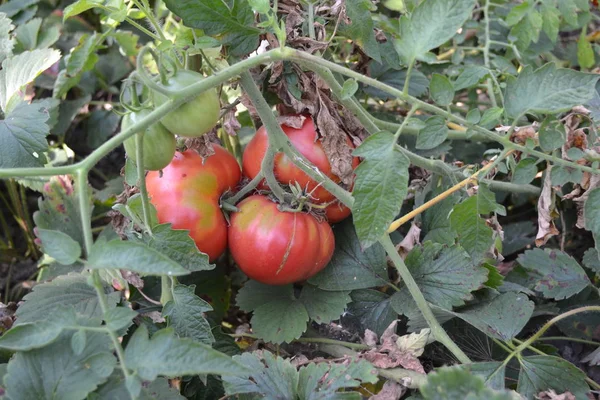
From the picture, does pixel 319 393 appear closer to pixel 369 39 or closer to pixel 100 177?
pixel 369 39

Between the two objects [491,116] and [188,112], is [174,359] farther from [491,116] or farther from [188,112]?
[491,116]

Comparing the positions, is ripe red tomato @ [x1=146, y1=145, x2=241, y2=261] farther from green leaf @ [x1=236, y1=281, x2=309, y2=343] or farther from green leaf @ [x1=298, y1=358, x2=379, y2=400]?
green leaf @ [x1=298, y1=358, x2=379, y2=400]

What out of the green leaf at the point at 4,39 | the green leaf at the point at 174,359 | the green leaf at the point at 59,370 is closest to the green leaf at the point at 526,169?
the green leaf at the point at 174,359

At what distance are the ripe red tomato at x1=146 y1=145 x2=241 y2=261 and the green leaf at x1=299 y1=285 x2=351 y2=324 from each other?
20 cm

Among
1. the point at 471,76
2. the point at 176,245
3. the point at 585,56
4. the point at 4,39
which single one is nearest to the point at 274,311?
the point at 176,245

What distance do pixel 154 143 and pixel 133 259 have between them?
0.25 meters

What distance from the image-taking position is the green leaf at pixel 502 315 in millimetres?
1045

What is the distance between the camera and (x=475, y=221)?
1.00 meters

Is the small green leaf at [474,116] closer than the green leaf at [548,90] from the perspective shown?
No

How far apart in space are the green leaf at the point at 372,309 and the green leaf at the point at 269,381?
29 centimetres

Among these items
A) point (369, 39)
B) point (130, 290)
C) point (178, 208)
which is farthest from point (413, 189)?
point (130, 290)

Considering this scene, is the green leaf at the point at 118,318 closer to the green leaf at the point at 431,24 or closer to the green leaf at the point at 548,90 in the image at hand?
the green leaf at the point at 431,24

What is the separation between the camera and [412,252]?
1170mm

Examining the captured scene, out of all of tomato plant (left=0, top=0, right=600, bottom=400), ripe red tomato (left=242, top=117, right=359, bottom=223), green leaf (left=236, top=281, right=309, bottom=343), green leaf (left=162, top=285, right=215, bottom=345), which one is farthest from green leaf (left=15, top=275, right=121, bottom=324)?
ripe red tomato (left=242, top=117, right=359, bottom=223)
